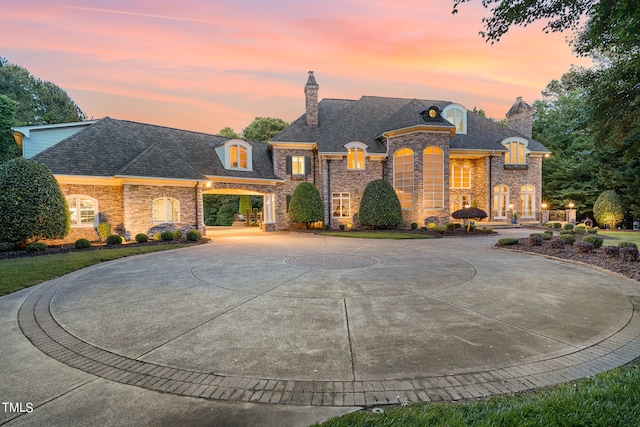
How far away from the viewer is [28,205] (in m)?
11.0

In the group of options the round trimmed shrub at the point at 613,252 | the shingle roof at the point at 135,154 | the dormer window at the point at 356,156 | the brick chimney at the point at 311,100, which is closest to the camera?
the round trimmed shrub at the point at 613,252

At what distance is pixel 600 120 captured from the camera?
9266 millimetres

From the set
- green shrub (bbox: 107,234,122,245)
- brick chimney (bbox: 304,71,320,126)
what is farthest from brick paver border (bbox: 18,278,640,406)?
brick chimney (bbox: 304,71,320,126)

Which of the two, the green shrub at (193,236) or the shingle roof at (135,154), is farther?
the green shrub at (193,236)

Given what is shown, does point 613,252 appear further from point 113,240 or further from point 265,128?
point 265,128

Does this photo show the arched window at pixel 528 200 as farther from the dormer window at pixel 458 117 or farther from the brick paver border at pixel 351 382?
the brick paver border at pixel 351 382

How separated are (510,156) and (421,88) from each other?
40.6 ft

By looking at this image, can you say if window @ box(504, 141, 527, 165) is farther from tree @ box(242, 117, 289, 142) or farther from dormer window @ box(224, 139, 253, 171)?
tree @ box(242, 117, 289, 142)

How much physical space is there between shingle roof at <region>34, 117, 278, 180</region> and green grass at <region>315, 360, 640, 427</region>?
15665mm

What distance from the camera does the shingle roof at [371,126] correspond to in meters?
20.9

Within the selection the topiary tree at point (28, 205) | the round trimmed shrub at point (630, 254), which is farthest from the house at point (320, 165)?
the round trimmed shrub at point (630, 254)

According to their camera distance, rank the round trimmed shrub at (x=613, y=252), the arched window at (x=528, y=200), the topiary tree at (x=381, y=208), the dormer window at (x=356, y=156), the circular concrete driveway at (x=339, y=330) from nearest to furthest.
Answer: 1. the circular concrete driveway at (x=339, y=330)
2. the round trimmed shrub at (x=613, y=252)
3. the topiary tree at (x=381, y=208)
4. the dormer window at (x=356, y=156)
5. the arched window at (x=528, y=200)

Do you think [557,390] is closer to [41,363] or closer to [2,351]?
[41,363]

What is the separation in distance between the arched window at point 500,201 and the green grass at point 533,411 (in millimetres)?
22652
